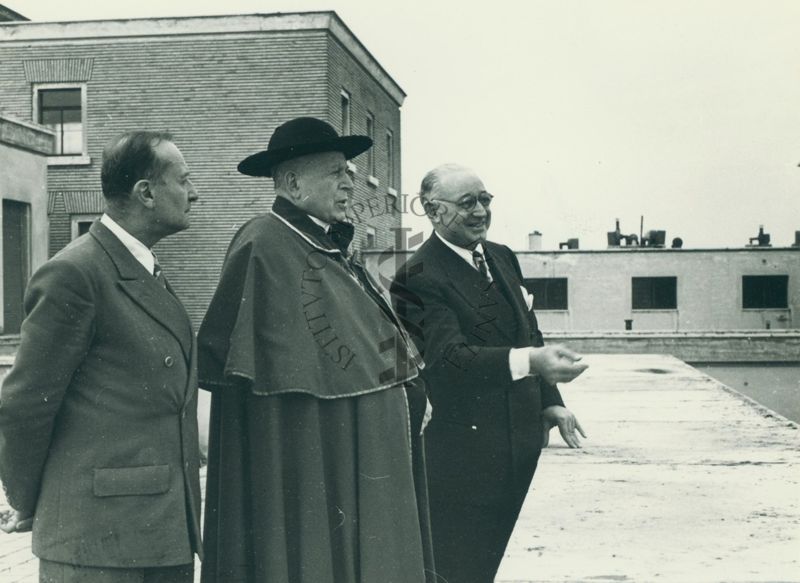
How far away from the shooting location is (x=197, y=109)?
80.0 ft

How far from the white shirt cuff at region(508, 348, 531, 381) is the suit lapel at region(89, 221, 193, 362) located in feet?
4.36

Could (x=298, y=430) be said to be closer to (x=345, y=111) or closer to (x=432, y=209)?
(x=432, y=209)

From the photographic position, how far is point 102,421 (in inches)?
106

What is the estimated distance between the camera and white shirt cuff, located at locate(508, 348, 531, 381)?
12.5 feet

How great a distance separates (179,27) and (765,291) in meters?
25.2

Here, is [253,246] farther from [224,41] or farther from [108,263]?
[224,41]

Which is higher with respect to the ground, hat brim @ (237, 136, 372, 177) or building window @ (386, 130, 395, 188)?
building window @ (386, 130, 395, 188)

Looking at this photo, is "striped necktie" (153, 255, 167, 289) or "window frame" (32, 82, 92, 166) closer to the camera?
"striped necktie" (153, 255, 167, 289)

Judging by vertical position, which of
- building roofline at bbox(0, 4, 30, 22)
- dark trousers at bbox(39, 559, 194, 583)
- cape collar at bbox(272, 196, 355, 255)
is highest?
building roofline at bbox(0, 4, 30, 22)

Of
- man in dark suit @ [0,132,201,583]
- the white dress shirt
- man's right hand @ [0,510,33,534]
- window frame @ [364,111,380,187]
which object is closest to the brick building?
window frame @ [364,111,380,187]

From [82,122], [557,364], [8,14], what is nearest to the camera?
[557,364]

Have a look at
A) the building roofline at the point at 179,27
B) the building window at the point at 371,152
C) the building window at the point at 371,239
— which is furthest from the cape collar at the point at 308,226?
the building window at the point at 371,239

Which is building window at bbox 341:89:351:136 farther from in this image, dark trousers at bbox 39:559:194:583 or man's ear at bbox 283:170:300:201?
dark trousers at bbox 39:559:194:583

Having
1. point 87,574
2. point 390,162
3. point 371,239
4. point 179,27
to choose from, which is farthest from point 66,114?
point 87,574
